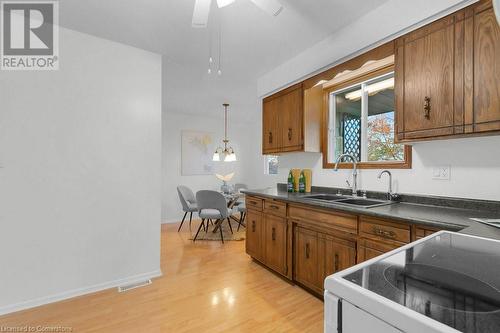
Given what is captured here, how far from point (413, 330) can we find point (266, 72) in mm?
3142

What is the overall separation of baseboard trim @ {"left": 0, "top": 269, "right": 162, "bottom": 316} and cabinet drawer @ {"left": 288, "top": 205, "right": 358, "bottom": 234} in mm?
1685

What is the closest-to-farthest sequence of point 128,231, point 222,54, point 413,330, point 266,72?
point 413,330 → point 128,231 → point 222,54 → point 266,72

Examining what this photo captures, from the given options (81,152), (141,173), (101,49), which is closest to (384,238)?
(141,173)

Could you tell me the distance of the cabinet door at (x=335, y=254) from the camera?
178 centimetres

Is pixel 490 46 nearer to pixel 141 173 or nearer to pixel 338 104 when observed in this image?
pixel 338 104

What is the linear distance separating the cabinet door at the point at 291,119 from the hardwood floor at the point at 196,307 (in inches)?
60.5

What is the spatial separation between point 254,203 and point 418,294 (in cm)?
241

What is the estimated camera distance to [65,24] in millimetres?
2088

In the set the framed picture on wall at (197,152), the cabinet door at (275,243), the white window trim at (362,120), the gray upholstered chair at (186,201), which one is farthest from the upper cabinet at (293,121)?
the framed picture on wall at (197,152)

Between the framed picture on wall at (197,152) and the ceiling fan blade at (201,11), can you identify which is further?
the framed picture on wall at (197,152)

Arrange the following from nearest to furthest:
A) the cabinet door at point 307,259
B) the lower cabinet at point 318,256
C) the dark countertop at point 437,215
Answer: the dark countertop at point 437,215 → the lower cabinet at point 318,256 → the cabinet door at point 307,259

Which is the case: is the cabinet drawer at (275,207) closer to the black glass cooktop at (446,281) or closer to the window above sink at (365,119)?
the window above sink at (365,119)

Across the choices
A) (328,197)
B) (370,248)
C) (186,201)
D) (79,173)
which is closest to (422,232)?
(370,248)

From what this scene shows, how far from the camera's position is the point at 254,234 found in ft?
9.55
